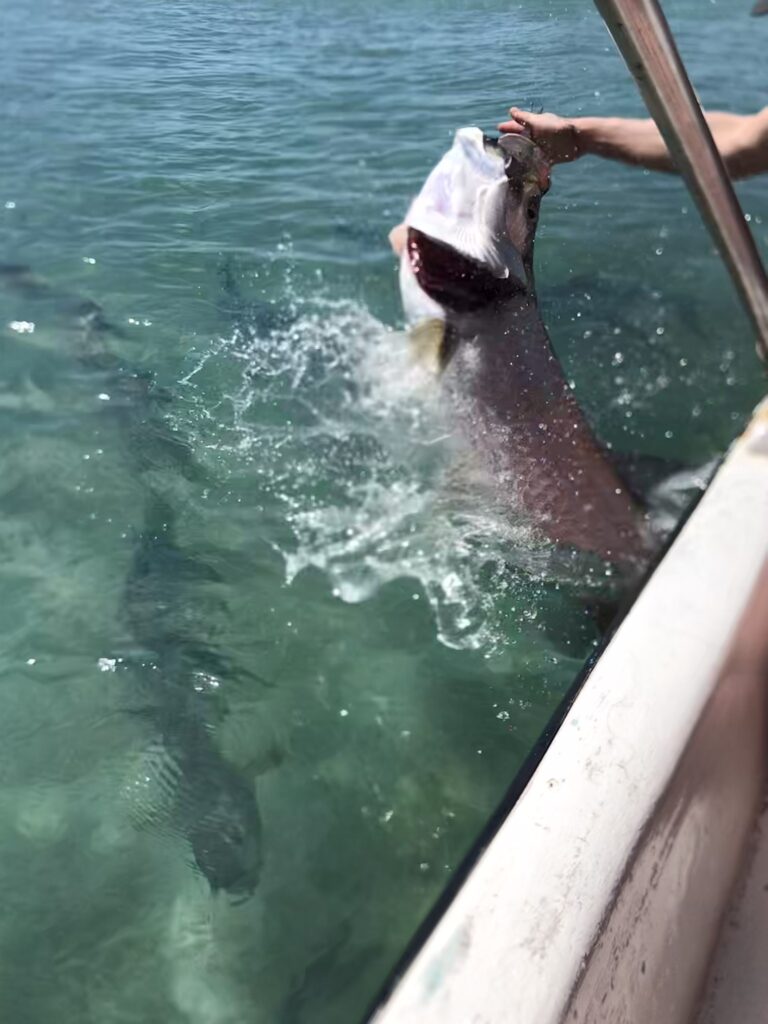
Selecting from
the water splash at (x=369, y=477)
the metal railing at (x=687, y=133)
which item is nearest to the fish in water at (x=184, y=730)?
the water splash at (x=369, y=477)

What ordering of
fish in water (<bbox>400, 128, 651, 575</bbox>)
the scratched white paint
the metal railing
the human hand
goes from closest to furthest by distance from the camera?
the scratched white paint, the metal railing, fish in water (<bbox>400, 128, 651, 575</bbox>), the human hand

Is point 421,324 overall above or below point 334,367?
above

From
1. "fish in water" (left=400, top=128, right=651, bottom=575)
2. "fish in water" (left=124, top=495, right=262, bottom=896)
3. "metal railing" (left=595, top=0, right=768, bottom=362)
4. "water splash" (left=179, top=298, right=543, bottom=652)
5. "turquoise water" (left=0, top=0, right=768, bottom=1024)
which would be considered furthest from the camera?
"fish in water" (left=400, top=128, right=651, bottom=575)

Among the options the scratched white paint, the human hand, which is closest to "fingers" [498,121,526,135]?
the human hand

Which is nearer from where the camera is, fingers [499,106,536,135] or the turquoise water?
the turquoise water

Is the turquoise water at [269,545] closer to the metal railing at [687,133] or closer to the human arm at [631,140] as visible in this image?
the human arm at [631,140]

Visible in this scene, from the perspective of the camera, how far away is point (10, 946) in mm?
2320

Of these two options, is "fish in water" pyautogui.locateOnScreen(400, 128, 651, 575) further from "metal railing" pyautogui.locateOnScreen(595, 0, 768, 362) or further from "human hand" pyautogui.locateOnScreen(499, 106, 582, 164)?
"metal railing" pyautogui.locateOnScreen(595, 0, 768, 362)

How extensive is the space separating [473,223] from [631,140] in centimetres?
96

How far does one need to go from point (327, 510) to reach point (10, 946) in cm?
189

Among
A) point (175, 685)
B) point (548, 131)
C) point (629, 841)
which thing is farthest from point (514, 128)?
point (629, 841)

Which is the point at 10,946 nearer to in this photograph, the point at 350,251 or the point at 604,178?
the point at 350,251

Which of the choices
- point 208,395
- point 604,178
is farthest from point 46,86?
point 208,395

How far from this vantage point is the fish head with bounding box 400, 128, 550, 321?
3.53m
